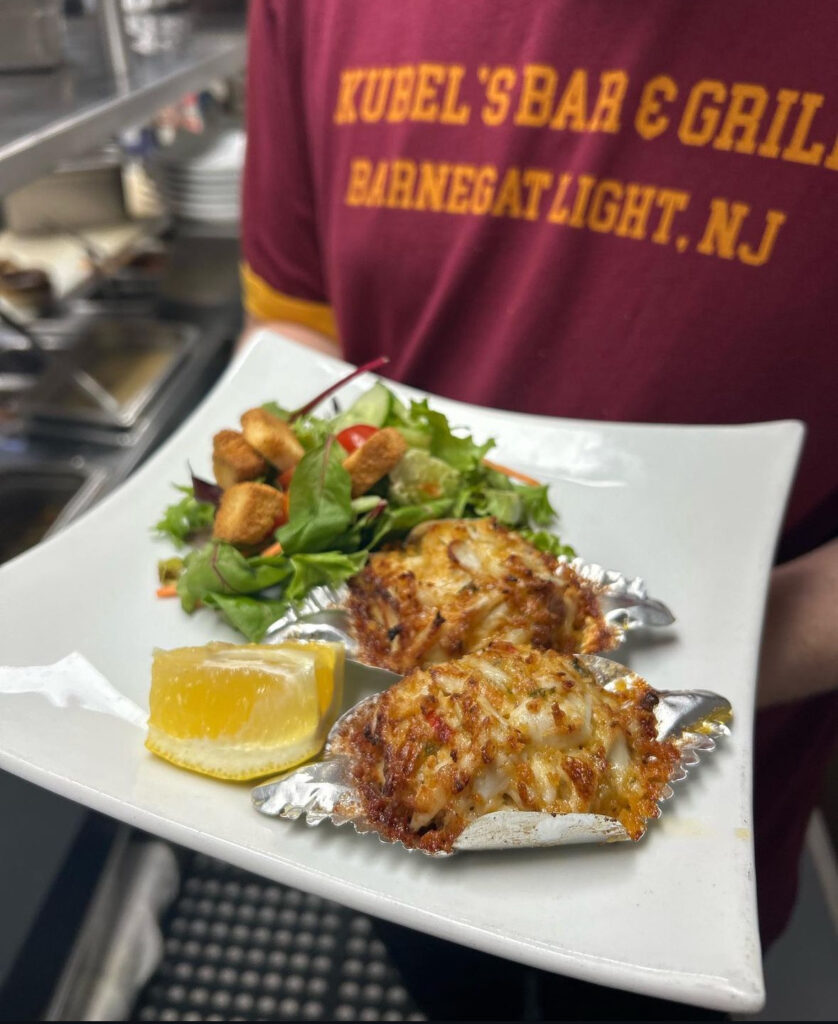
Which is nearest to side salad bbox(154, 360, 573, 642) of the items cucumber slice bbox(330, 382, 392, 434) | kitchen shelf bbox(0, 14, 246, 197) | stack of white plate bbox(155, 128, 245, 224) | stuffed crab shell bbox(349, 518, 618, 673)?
cucumber slice bbox(330, 382, 392, 434)

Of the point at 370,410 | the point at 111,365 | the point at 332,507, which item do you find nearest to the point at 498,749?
the point at 332,507

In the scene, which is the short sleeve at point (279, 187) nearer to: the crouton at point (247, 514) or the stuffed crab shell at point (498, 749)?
the crouton at point (247, 514)

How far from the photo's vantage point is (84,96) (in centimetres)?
196

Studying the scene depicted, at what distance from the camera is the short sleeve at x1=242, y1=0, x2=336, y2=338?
1798mm

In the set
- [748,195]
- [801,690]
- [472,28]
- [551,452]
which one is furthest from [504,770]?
[472,28]

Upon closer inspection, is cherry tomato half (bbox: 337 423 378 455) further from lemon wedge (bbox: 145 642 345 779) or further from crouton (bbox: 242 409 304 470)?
lemon wedge (bbox: 145 642 345 779)

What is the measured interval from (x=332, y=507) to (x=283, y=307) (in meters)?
0.85

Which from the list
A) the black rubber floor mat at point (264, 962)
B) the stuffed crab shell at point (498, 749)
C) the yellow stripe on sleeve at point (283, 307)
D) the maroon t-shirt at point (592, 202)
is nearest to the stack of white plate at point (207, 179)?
the yellow stripe on sleeve at point (283, 307)

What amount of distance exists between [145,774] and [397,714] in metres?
0.36

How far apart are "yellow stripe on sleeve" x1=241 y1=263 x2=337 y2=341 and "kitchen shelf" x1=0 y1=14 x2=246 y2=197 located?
48 centimetres

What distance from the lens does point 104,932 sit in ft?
6.88

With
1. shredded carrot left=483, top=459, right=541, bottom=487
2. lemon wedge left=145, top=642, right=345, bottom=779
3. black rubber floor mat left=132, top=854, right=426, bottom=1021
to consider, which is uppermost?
shredded carrot left=483, top=459, right=541, bottom=487

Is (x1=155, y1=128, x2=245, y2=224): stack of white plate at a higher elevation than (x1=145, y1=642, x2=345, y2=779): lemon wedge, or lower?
higher

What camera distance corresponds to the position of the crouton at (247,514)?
59.8 inches
